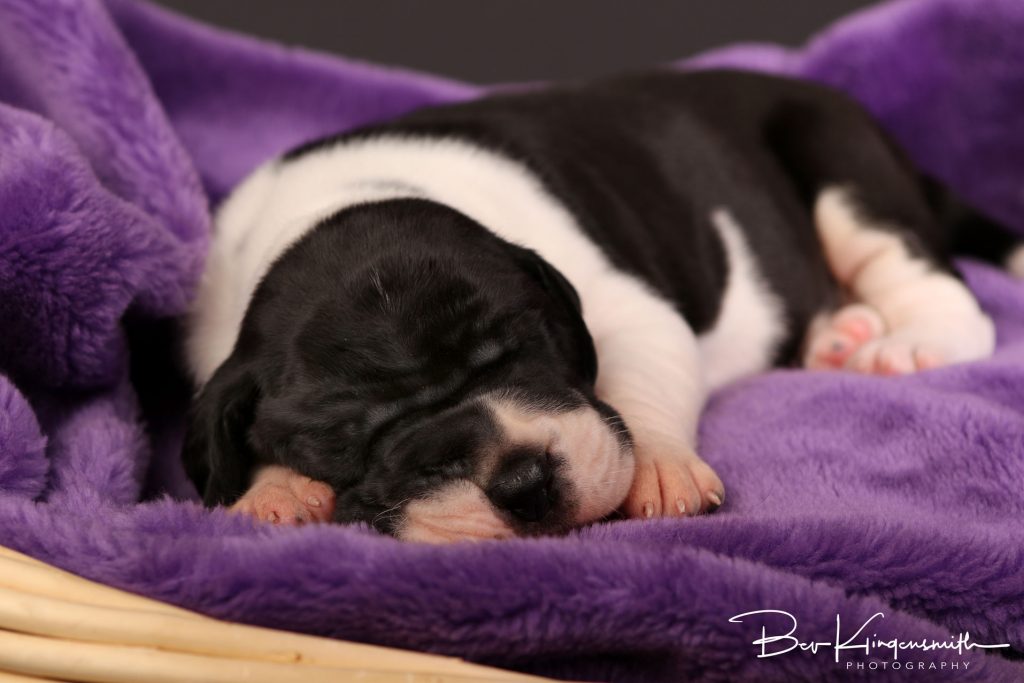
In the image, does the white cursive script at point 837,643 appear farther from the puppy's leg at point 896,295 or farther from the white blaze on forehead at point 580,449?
the puppy's leg at point 896,295

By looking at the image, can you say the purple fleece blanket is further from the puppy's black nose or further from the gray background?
the gray background

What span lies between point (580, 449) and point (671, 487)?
22 centimetres

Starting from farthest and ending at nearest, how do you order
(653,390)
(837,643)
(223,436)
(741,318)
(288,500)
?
(741,318) → (653,390) → (223,436) → (288,500) → (837,643)

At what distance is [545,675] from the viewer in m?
1.72

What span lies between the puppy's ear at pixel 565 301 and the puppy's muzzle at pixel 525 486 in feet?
1.49

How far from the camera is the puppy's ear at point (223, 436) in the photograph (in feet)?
7.26

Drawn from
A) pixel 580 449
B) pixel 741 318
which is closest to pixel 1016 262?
pixel 741 318

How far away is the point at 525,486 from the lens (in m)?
1.89

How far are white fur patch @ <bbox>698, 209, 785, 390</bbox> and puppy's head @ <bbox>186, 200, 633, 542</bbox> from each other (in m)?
0.97

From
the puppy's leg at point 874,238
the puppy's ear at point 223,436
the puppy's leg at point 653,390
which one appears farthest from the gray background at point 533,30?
the puppy's ear at point 223,436

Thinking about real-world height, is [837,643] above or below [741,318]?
above

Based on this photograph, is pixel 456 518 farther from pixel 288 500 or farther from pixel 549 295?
pixel 549 295

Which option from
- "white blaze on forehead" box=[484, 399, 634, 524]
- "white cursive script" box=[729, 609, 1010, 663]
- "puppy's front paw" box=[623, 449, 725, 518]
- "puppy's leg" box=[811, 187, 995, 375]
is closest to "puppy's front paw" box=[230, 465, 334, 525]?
"white blaze on forehead" box=[484, 399, 634, 524]

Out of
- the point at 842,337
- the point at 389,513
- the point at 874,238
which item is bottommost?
the point at 842,337
